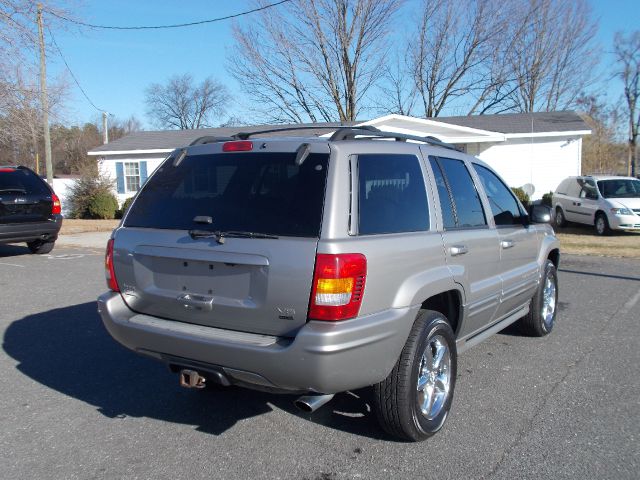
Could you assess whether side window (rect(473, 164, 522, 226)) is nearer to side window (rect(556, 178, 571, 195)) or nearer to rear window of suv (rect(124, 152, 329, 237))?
rear window of suv (rect(124, 152, 329, 237))

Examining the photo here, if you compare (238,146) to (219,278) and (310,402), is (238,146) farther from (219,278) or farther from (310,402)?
(310,402)

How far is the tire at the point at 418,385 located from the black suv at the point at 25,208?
9.02 metres

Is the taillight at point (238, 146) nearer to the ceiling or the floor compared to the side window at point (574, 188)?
nearer to the ceiling

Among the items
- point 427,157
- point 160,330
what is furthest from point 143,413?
point 427,157

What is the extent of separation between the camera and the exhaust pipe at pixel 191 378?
129 inches

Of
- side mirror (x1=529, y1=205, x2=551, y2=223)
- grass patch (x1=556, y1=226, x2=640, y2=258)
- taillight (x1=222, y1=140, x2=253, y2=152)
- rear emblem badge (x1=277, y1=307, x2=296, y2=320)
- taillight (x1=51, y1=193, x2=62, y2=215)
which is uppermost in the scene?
taillight (x1=222, y1=140, x2=253, y2=152)

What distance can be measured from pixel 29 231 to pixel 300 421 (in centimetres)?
858

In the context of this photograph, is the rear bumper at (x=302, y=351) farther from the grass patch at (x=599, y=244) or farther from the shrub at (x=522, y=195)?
the shrub at (x=522, y=195)

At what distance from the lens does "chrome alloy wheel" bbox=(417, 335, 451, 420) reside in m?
3.57

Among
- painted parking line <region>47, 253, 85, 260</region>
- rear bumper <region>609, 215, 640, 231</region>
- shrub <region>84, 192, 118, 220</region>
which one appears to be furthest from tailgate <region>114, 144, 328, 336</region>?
shrub <region>84, 192, 118, 220</region>

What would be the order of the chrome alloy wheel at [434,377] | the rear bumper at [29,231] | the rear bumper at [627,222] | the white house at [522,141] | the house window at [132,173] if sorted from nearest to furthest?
the chrome alloy wheel at [434,377], the rear bumper at [29,231], the rear bumper at [627,222], the white house at [522,141], the house window at [132,173]

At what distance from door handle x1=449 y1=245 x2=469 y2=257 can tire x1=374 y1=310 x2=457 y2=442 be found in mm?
459

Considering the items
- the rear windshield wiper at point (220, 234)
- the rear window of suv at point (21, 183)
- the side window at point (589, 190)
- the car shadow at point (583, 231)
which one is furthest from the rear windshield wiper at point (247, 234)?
the side window at point (589, 190)

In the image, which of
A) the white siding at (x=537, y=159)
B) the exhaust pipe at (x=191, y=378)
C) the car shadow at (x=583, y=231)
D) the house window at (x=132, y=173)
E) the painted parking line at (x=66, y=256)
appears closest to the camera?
the exhaust pipe at (x=191, y=378)
